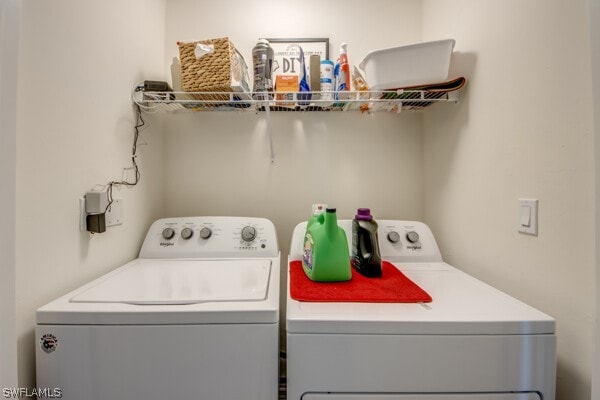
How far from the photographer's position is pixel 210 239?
1286mm

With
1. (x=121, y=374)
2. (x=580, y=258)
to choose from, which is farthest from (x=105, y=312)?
(x=580, y=258)

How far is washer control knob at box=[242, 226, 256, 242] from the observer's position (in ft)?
4.21

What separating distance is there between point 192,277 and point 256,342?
42cm

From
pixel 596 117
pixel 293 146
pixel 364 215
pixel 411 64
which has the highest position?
pixel 411 64

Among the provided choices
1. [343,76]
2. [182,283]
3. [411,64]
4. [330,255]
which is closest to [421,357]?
[330,255]

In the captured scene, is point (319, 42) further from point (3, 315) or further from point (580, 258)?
point (3, 315)

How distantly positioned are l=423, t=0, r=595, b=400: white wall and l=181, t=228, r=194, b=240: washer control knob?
127 centimetres

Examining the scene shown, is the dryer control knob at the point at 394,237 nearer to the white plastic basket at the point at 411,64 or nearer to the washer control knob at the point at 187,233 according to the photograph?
the white plastic basket at the point at 411,64

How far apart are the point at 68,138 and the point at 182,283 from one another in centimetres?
61

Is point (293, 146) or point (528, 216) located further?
point (293, 146)

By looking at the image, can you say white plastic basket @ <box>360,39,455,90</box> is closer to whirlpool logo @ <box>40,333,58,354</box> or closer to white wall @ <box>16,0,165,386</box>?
white wall @ <box>16,0,165,386</box>

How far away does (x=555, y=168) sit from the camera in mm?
757

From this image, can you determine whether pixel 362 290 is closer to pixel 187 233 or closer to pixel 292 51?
pixel 187 233

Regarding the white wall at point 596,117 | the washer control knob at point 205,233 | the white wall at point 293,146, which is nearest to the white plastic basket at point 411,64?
the white wall at point 293,146
